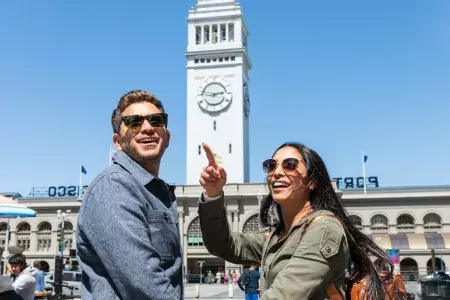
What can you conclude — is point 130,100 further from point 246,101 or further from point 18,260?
point 246,101

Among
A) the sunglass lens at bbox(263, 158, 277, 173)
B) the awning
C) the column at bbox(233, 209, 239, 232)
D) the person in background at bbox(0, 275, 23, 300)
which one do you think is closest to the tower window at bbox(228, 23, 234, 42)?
the column at bbox(233, 209, 239, 232)

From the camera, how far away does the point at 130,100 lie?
3396mm

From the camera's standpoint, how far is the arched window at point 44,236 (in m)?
67.1

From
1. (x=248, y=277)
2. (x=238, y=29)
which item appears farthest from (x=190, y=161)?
(x=248, y=277)

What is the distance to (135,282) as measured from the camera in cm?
255

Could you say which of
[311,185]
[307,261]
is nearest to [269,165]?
[311,185]

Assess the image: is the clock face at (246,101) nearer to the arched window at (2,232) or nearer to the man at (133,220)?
the arched window at (2,232)

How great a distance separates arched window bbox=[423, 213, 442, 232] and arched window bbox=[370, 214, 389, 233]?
4.28 m

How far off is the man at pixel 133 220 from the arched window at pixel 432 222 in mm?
60163

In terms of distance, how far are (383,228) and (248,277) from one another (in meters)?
47.0

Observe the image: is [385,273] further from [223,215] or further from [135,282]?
[135,282]

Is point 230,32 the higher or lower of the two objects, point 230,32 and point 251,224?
the higher

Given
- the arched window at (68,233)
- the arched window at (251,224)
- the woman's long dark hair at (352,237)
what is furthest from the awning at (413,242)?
the arched window at (68,233)

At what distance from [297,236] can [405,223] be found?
200 ft
